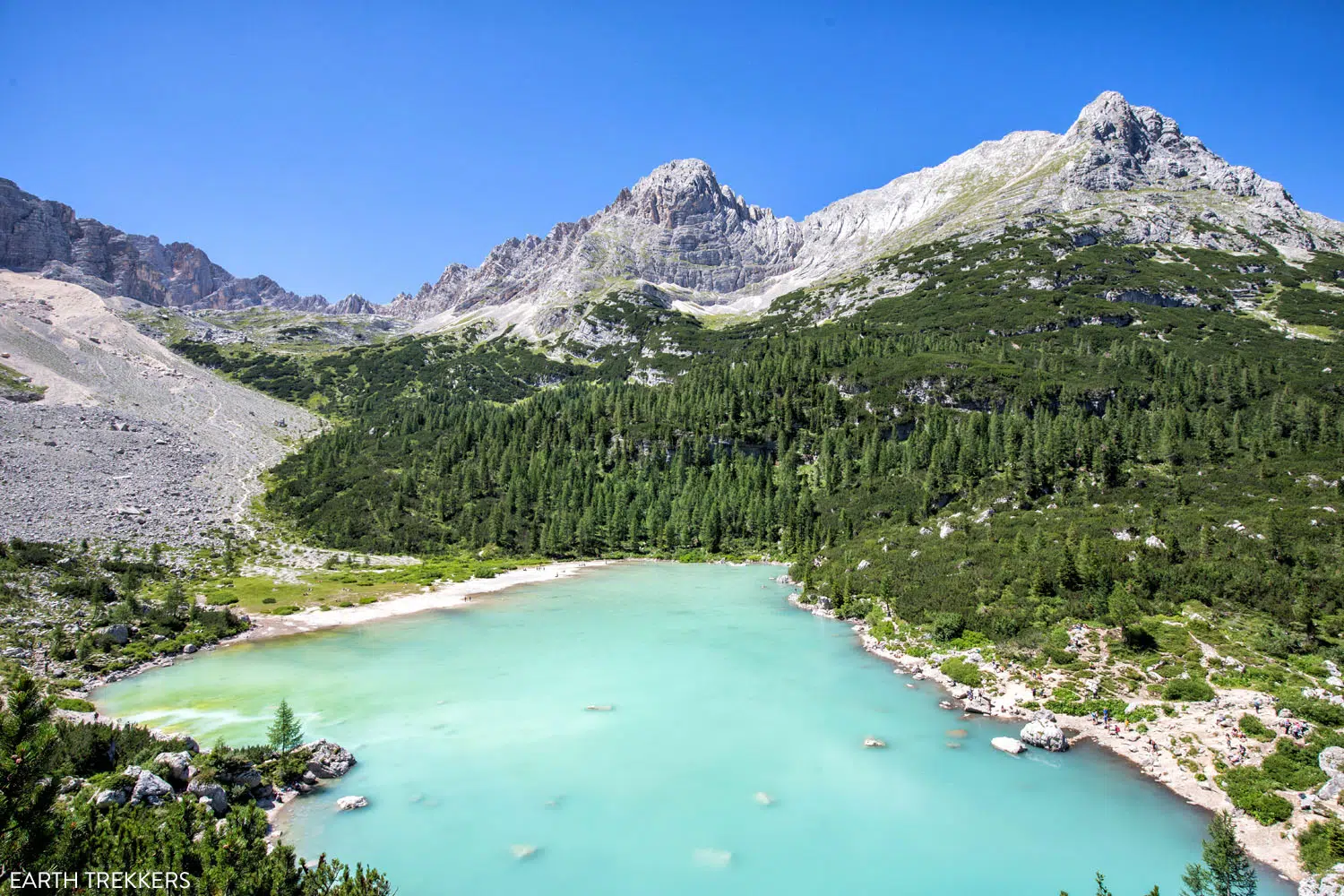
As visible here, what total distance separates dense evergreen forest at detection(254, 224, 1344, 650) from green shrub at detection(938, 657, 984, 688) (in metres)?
3.33

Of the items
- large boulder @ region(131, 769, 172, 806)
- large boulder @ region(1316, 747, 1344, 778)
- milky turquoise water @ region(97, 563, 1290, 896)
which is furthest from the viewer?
large boulder @ region(1316, 747, 1344, 778)

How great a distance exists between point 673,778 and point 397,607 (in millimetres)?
38978

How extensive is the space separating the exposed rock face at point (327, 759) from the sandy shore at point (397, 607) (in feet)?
77.1

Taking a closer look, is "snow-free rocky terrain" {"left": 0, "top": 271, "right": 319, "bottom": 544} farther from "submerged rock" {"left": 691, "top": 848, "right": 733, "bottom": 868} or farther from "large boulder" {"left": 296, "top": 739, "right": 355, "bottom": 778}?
"submerged rock" {"left": 691, "top": 848, "right": 733, "bottom": 868}

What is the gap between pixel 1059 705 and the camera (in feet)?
87.4

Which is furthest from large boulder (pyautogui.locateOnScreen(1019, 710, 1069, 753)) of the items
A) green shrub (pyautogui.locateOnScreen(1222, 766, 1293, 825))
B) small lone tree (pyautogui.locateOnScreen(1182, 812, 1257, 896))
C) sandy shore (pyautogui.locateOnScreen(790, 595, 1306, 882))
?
small lone tree (pyautogui.locateOnScreen(1182, 812, 1257, 896))

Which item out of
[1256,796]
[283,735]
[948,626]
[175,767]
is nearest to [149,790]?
[175,767]

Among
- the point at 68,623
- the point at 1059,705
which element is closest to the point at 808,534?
the point at 1059,705

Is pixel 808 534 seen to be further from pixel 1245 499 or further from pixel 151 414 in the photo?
pixel 151 414

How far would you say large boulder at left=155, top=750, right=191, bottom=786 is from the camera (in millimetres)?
18031

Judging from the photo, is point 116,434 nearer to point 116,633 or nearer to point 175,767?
point 116,633

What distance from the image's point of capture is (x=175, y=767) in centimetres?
1812

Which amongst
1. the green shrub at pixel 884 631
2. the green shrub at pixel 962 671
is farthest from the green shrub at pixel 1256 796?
the green shrub at pixel 884 631

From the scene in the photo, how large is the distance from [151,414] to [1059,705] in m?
145
